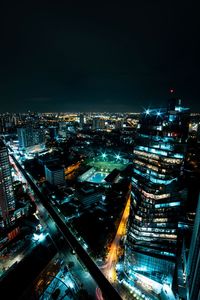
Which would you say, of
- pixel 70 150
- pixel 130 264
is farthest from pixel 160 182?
pixel 70 150

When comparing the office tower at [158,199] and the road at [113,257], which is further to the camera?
the road at [113,257]

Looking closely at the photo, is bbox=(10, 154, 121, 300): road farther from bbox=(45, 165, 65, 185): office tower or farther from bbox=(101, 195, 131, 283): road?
bbox=(45, 165, 65, 185): office tower

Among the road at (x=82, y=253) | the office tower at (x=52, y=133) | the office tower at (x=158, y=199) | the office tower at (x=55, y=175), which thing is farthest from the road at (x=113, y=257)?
the office tower at (x=52, y=133)

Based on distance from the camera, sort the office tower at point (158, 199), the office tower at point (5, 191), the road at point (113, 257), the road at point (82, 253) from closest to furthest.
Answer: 1. the road at point (82, 253)
2. the office tower at point (158, 199)
3. the road at point (113, 257)
4. the office tower at point (5, 191)

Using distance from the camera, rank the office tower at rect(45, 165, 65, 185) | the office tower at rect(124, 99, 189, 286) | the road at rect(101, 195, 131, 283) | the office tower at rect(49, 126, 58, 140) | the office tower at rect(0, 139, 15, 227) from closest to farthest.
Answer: the office tower at rect(124, 99, 189, 286) → the road at rect(101, 195, 131, 283) → the office tower at rect(0, 139, 15, 227) → the office tower at rect(45, 165, 65, 185) → the office tower at rect(49, 126, 58, 140)

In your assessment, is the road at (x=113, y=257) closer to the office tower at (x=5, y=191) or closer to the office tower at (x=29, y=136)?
the office tower at (x=5, y=191)

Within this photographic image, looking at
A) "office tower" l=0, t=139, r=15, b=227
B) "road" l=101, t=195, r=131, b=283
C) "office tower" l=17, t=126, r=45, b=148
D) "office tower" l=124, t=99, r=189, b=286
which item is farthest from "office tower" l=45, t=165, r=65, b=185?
"office tower" l=17, t=126, r=45, b=148

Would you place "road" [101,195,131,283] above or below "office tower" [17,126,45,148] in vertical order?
below
